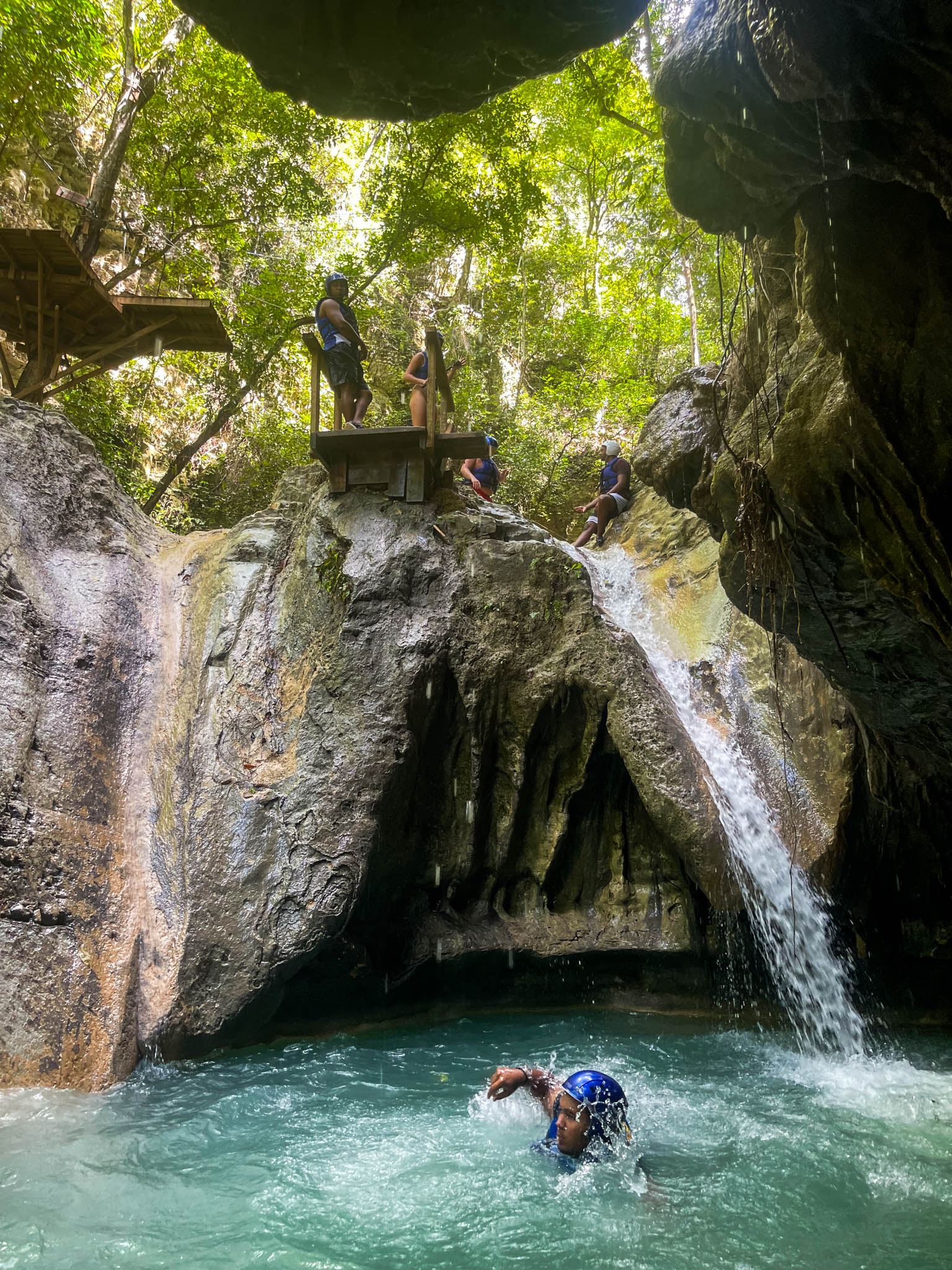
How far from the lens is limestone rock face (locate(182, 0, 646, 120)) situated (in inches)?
127

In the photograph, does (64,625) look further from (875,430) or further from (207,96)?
(207,96)

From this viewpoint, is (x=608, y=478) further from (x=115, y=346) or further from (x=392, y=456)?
(x=115, y=346)

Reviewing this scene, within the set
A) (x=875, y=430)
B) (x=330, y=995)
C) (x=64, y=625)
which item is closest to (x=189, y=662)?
(x=64, y=625)

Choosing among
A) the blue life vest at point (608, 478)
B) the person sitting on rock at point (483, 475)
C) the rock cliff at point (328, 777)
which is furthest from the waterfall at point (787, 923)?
the blue life vest at point (608, 478)

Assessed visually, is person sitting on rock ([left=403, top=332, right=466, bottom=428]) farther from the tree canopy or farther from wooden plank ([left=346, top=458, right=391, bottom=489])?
the tree canopy

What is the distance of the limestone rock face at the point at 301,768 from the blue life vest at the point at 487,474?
436 centimetres

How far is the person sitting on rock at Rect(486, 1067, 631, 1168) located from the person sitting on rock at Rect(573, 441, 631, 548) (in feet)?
34.6

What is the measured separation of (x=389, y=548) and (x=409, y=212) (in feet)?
26.1

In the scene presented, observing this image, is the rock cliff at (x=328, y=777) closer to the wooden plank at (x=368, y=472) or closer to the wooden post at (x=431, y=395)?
the wooden plank at (x=368, y=472)

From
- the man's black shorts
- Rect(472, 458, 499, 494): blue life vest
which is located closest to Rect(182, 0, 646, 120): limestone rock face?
the man's black shorts

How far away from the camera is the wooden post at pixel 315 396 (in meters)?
9.03

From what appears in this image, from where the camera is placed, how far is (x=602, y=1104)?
4.40 m

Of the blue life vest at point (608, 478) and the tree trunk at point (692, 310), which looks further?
the tree trunk at point (692, 310)

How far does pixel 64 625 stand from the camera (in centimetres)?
764
